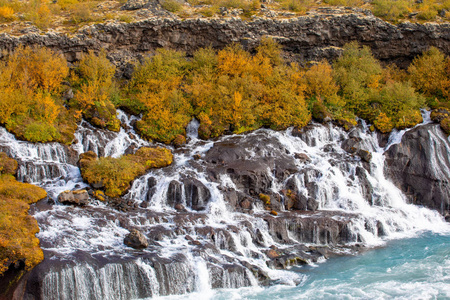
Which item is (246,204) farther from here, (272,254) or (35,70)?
(35,70)

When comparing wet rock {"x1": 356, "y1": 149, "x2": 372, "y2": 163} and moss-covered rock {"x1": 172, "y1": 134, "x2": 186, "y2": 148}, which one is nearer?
wet rock {"x1": 356, "y1": 149, "x2": 372, "y2": 163}

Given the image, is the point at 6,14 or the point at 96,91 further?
the point at 6,14

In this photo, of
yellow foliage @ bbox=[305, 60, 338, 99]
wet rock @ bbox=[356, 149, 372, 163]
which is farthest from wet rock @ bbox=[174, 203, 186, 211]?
yellow foliage @ bbox=[305, 60, 338, 99]

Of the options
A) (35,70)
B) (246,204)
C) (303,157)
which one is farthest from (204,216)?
(35,70)

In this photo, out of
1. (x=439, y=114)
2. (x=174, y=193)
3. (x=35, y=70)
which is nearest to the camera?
(x=174, y=193)

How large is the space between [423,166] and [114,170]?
2572 centimetres

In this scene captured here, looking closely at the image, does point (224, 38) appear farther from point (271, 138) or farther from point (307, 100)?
point (271, 138)

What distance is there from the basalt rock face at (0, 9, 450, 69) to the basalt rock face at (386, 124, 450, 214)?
18.2 metres

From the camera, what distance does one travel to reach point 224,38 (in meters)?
47.3

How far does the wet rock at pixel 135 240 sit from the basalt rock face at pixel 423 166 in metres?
22.2

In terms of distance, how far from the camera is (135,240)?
2119cm

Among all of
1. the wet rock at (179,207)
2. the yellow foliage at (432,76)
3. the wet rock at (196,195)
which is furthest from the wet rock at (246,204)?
the yellow foliage at (432,76)

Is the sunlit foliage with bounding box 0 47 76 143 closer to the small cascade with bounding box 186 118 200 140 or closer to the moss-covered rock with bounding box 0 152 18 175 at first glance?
the moss-covered rock with bounding box 0 152 18 175

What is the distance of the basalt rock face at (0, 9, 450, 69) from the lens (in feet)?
148
